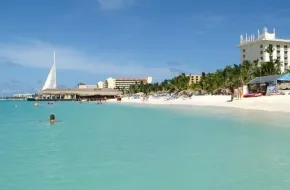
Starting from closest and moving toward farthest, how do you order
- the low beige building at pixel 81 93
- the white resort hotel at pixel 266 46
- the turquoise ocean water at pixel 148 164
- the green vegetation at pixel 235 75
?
the turquoise ocean water at pixel 148 164 < the green vegetation at pixel 235 75 < the white resort hotel at pixel 266 46 < the low beige building at pixel 81 93

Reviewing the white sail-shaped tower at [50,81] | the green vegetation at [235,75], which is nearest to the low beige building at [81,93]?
the white sail-shaped tower at [50,81]

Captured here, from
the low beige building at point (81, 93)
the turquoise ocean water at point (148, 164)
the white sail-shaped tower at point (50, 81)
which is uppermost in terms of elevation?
the white sail-shaped tower at point (50, 81)

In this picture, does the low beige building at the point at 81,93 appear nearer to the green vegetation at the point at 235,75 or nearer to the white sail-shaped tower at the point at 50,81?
the white sail-shaped tower at the point at 50,81

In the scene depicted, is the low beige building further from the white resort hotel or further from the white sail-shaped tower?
the white resort hotel

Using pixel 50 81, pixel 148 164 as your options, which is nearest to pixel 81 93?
pixel 50 81

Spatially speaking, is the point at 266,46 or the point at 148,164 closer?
the point at 148,164

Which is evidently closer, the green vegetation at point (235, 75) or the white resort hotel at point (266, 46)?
the green vegetation at point (235, 75)

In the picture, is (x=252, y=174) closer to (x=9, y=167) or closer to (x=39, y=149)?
(x=9, y=167)

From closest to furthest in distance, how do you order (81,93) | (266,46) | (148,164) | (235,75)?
(148,164), (235,75), (266,46), (81,93)

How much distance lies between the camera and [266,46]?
4520 inches

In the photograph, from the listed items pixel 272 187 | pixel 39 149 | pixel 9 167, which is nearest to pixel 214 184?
pixel 272 187

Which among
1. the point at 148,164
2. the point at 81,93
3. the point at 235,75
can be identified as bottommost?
the point at 148,164

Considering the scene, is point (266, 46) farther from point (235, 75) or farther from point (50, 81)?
point (50, 81)

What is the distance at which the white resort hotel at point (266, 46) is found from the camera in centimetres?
11469
